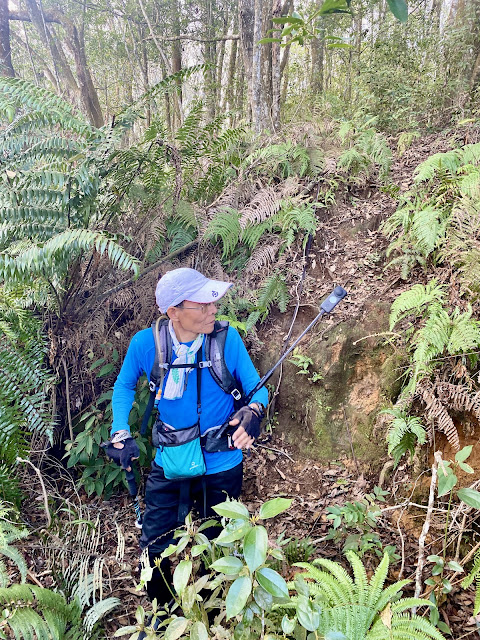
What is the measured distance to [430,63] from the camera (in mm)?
6441

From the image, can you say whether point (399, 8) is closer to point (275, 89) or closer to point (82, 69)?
point (275, 89)

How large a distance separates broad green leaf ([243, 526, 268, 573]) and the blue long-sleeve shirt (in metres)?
1.28

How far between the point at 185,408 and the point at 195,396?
0.10 m

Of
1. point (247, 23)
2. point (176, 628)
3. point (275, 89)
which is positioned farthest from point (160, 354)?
point (247, 23)

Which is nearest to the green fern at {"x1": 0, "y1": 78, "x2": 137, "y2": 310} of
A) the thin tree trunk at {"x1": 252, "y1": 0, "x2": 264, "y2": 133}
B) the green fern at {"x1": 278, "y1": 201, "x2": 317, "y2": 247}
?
the green fern at {"x1": 278, "y1": 201, "x2": 317, "y2": 247}

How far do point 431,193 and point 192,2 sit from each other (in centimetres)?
904

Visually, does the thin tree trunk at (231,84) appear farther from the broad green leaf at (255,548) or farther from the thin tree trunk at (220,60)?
the broad green leaf at (255,548)

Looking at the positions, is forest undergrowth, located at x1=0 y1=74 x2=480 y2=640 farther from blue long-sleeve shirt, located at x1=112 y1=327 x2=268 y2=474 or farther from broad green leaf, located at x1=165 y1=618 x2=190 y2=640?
blue long-sleeve shirt, located at x1=112 y1=327 x2=268 y2=474

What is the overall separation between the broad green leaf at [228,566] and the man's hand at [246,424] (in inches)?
40.5

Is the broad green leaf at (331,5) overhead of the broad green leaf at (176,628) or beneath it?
overhead

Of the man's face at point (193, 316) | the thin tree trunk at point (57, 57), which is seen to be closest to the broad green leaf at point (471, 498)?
the man's face at point (193, 316)

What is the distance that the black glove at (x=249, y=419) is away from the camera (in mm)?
2430

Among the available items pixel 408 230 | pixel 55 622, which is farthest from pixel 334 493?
pixel 408 230

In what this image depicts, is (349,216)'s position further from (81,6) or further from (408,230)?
(81,6)
